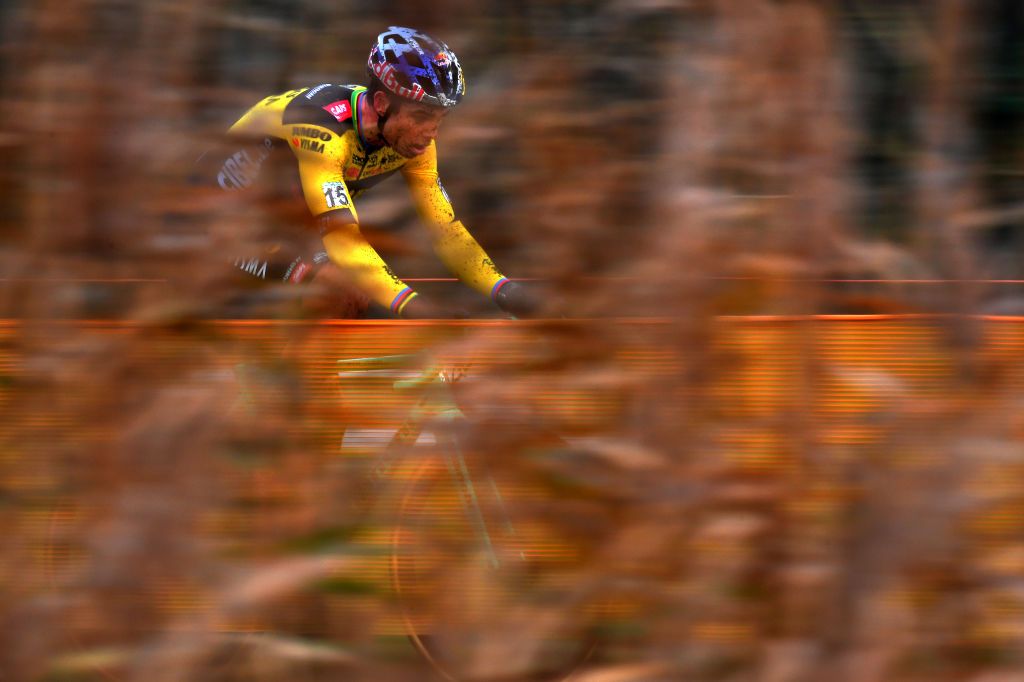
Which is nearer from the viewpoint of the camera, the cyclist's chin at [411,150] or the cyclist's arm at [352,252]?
the cyclist's arm at [352,252]

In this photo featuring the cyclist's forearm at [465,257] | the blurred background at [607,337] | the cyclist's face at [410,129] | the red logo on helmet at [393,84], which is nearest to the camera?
the blurred background at [607,337]

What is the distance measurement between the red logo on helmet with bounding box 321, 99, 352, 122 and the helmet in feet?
1.06

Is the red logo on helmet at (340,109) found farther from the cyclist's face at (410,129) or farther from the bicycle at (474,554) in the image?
the bicycle at (474,554)

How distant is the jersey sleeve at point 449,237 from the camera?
1954 millimetres

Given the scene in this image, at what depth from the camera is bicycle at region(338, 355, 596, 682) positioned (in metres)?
1.92

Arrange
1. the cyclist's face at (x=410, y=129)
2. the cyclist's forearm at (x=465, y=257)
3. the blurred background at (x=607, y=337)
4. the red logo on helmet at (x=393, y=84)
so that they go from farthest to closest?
the cyclist's face at (x=410, y=129)
the red logo on helmet at (x=393, y=84)
the cyclist's forearm at (x=465, y=257)
the blurred background at (x=607, y=337)

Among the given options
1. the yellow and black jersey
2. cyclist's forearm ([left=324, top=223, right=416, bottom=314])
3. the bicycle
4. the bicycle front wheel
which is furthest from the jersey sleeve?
the bicycle front wheel

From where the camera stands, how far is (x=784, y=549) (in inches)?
74.6

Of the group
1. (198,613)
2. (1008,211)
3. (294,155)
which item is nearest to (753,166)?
(1008,211)

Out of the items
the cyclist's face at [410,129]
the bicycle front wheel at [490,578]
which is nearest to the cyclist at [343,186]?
the cyclist's face at [410,129]

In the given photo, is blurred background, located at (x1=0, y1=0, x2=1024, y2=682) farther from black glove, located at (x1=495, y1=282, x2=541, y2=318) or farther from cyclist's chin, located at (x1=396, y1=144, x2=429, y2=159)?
cyclist's chin, located at (x1=396, y1=144, x2=429, y2=159)

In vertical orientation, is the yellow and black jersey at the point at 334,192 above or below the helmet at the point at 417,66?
below

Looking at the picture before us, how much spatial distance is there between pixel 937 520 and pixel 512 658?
33.0 inches

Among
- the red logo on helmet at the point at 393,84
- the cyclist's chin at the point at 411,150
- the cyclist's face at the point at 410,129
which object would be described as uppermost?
the red logo on helmet at the point at 393,84
